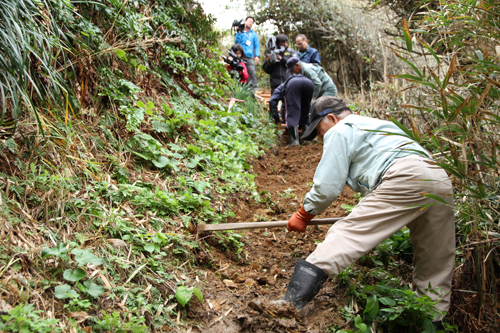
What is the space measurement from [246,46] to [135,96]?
474 cm

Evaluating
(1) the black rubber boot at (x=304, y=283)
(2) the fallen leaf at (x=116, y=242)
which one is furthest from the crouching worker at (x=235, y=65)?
(1) the black rubber boot at (x=304, y=283)

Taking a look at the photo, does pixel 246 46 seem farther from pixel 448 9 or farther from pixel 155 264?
pixel 155 264

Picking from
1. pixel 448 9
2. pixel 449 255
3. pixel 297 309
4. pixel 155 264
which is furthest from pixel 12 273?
pixel 448 9

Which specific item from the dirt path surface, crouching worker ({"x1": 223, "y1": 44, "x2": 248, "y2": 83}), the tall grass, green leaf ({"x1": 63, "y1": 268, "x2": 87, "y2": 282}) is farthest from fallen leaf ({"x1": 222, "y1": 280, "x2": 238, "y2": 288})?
crouching worker ({"x1": 223, "y1": 44, "x2": 248, "y2": 83})

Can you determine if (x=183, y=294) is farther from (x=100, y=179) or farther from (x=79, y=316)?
(x=100, y=179)

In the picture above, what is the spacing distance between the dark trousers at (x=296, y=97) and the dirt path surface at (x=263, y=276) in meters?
1.91

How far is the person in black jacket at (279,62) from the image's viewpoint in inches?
261

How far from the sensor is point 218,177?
3654 millimetres

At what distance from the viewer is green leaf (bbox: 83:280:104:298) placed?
5.83ft

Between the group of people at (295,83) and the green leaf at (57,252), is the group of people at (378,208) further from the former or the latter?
the group of people at (295,83)

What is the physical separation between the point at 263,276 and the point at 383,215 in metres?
1.02

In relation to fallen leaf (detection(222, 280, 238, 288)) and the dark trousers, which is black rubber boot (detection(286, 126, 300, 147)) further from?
fallen leaf (detection(222, 280, 238, 288))

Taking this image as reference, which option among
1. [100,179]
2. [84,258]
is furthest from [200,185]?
[84,258]

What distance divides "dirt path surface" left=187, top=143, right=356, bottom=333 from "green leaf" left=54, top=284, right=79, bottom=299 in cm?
69
